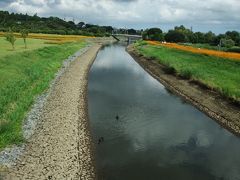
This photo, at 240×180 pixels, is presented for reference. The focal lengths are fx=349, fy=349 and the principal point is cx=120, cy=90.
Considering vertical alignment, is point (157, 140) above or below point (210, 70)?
below

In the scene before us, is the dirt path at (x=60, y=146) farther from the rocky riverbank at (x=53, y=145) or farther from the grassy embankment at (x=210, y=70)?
the grassy embankment at (x=210, y=70)

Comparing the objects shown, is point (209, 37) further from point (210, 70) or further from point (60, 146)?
point (60, 146)

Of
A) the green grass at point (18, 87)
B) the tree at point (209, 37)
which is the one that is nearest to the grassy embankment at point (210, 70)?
the green grass at point (18, 87)

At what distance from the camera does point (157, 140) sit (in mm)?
24688

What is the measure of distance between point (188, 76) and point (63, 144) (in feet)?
96.8

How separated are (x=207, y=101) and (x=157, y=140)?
44.7 ft

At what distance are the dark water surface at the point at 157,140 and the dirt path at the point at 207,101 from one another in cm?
97

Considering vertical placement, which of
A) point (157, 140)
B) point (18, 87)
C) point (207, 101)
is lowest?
point (157, 140)

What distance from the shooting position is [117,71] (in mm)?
59312

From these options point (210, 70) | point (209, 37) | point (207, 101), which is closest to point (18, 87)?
point (207, 101)

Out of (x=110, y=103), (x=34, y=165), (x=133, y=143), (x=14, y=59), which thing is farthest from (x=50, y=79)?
(x=34, y=165)

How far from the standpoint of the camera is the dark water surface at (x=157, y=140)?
19844 mm

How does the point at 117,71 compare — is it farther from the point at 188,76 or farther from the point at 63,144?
the point at 63,144

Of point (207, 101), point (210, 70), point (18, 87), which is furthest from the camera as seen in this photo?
point (210, 70)
